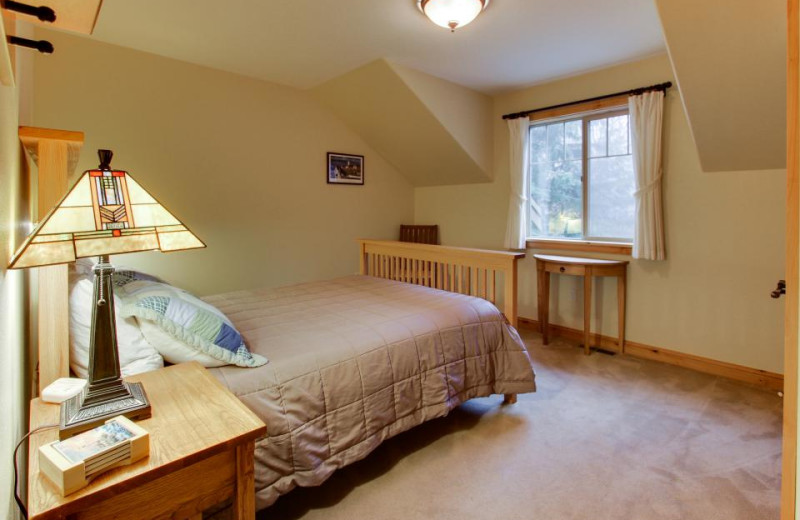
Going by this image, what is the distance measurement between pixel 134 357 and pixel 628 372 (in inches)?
120

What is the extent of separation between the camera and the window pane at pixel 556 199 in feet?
12.5

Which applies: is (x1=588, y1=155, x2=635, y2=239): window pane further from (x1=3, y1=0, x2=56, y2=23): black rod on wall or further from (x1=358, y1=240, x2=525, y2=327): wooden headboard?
(x1=3, y1=0, x2=56, y2=23): black rod on wall

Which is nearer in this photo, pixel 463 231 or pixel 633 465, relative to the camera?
pixel 633 465

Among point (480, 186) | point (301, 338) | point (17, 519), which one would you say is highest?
point (480, 186)

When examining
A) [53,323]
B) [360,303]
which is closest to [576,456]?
[360,303]

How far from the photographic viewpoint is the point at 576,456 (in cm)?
202

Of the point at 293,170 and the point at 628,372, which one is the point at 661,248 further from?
the point at 293,170

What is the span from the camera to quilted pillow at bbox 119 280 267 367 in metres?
1.39

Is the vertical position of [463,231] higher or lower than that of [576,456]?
higher

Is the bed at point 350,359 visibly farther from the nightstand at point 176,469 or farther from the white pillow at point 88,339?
the nightstand at point 176,469

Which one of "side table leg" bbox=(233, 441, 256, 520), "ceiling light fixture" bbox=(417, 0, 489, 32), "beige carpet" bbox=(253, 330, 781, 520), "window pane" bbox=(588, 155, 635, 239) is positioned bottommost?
"beige carpet" bbox=(253, 330, 781, 520)

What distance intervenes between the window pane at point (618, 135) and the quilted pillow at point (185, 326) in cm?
325

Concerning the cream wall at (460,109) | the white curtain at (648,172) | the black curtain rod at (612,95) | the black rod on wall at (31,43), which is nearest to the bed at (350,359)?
the black rod on wall at (31,43)

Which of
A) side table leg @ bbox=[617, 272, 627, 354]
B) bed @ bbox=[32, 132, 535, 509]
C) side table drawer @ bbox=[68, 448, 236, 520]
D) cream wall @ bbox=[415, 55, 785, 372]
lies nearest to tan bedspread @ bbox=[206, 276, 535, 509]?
bed @ bbox=[32, 132, 535, 509]
